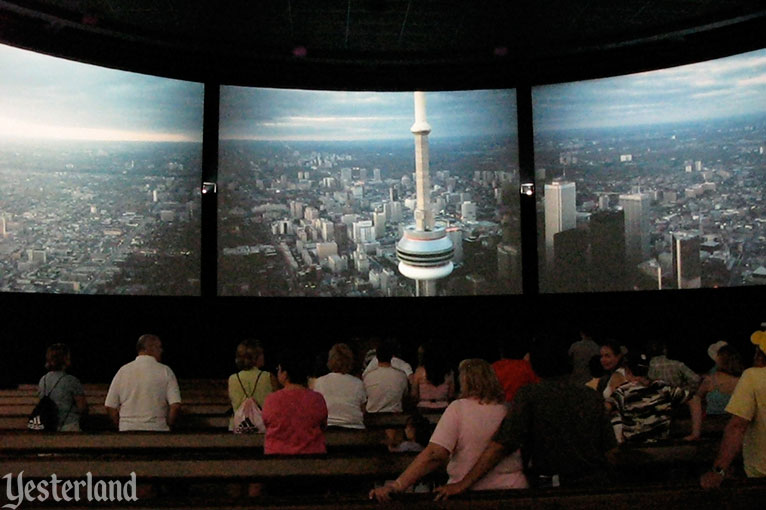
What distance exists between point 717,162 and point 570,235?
77.7 inches

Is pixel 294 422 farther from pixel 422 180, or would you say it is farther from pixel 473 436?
pixel 422 180

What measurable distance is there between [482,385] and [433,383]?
2.01 m

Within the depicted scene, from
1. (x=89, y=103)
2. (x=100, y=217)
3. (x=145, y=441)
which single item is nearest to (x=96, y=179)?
(x=100, y=217)

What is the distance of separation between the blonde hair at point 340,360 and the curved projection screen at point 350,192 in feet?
18.4

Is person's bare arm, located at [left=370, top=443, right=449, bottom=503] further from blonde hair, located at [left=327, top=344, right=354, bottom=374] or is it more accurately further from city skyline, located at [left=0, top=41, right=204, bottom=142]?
city skyline, located at [left=0, top=41, right=204, bottom=142]

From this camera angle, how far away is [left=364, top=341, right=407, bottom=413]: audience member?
16.8ft

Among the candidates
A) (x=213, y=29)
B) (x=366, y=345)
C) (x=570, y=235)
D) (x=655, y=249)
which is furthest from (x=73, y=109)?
(x=655, y=249)

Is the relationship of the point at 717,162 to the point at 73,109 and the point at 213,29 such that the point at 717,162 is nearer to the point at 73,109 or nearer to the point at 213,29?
the point at 213,29

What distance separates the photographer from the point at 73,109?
9180mm

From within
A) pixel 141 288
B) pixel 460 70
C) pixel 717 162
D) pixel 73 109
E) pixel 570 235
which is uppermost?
pixel 460 70

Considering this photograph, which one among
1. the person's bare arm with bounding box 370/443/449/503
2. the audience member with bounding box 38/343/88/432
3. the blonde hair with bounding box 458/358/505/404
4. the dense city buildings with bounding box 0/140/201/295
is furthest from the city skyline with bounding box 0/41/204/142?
the person's bare arm with bounding box 370/443/449/503

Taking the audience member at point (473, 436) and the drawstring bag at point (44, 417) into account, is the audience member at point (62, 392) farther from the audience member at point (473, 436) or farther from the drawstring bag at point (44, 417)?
the audience member at point (473, 436)

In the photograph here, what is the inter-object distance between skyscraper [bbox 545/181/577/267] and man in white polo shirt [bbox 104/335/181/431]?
21.6 feet

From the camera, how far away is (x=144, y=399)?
4.67 meters
